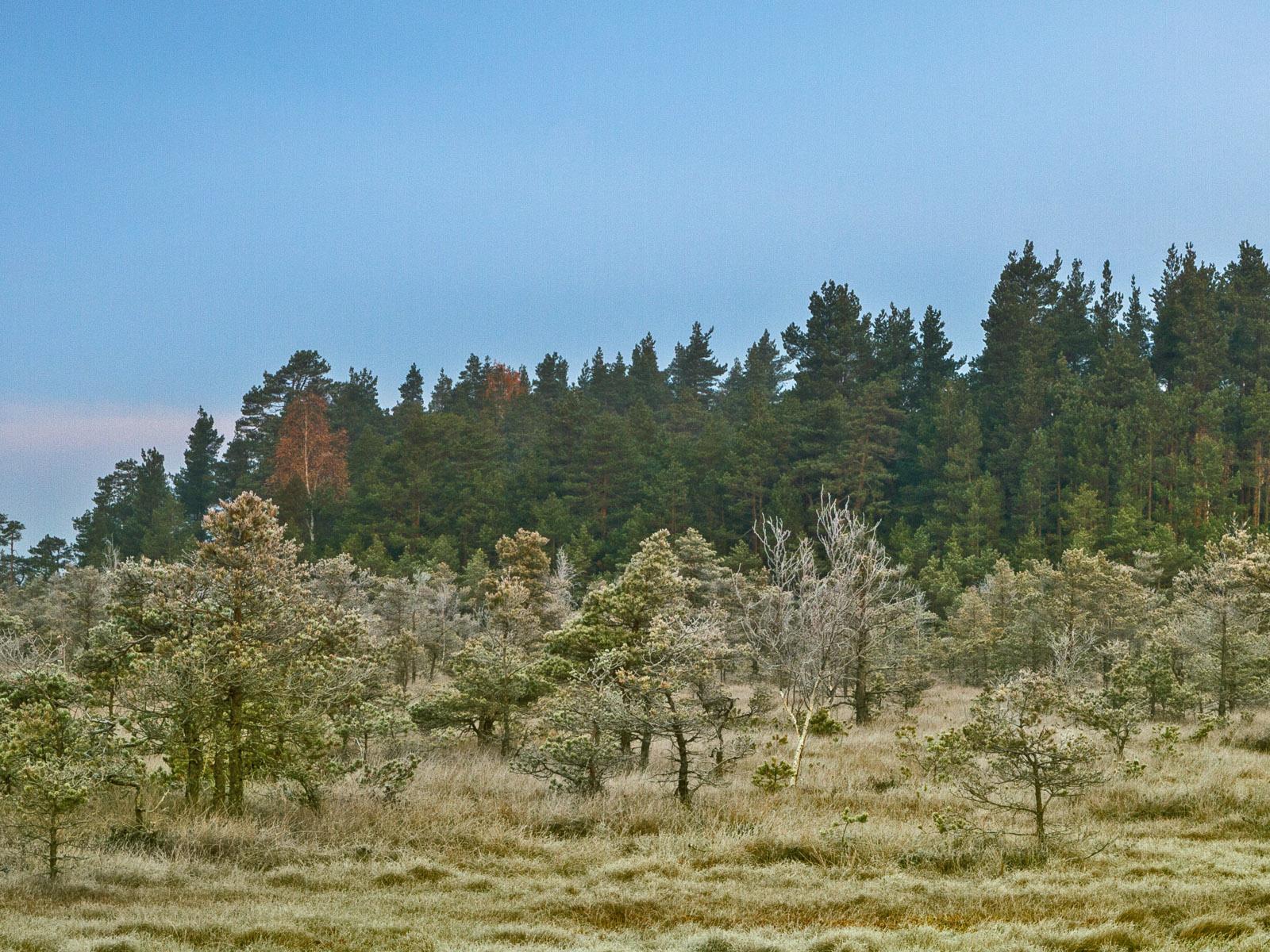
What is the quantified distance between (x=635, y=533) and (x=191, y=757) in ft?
158

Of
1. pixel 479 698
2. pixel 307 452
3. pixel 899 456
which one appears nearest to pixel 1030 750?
pixel 479 698

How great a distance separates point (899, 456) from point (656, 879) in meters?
61.4

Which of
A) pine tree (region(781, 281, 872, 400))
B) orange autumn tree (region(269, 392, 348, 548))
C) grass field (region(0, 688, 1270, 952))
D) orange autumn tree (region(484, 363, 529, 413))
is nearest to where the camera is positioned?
grass field (region(0, 688, 1270, 952))

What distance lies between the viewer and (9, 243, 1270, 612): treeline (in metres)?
55.6

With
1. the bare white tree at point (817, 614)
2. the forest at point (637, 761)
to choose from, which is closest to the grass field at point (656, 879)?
the forest at point (637, 761)

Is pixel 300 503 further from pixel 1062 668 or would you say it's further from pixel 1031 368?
pixel 1062 668

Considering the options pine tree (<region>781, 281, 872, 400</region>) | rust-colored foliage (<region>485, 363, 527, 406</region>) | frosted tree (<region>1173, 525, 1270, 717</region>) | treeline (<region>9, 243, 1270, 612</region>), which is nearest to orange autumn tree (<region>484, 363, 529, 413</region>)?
rust-colored foliage (<region>485, 363, 527, 406</region>)

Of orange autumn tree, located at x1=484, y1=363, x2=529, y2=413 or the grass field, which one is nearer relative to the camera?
the grass field

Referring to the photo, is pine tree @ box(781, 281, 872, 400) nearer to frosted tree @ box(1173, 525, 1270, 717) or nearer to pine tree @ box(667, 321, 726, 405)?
pine tree @ box(667, 321, 726, 405)

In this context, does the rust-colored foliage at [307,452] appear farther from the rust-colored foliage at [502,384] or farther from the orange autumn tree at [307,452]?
the rust-colored foliage at [502,384]

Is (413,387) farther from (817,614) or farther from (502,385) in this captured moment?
(817,614)

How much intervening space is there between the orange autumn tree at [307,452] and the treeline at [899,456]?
192 millimetres

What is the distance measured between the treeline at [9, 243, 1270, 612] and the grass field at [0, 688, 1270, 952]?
122 feet

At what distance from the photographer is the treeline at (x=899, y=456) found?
5559 centimetres
